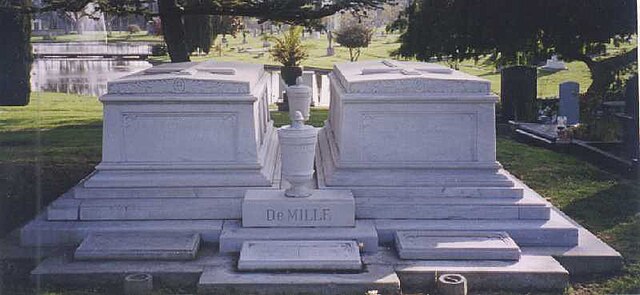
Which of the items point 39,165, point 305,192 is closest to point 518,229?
point 305,192

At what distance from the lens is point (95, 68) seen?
35.6 metres

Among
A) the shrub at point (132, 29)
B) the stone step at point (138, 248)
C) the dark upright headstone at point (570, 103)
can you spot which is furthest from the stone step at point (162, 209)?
the shrub at point (132, 29)

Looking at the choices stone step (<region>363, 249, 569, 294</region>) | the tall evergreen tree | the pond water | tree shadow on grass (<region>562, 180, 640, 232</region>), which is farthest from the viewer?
the pond water

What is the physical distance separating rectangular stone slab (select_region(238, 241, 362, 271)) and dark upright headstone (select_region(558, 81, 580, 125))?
27.7 ft

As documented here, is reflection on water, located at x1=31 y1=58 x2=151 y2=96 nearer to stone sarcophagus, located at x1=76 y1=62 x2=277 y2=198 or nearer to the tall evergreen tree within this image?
the tall evergreen tree

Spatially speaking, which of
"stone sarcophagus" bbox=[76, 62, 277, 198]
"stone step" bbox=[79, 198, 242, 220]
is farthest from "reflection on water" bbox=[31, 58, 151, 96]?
"stone step" bbox=[79, 198, 242, 220]

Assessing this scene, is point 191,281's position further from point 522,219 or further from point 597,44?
point 597,44

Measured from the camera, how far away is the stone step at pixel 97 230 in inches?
272

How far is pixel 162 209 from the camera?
7121 mm

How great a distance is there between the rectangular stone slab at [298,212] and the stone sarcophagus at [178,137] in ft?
1.58

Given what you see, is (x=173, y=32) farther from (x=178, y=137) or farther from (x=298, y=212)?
(x=298, y=212)

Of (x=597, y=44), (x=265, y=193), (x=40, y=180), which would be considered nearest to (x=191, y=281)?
(x=265, y=193)

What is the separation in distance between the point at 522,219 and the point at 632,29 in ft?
31.0

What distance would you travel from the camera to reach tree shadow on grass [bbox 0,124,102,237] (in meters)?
8.62
